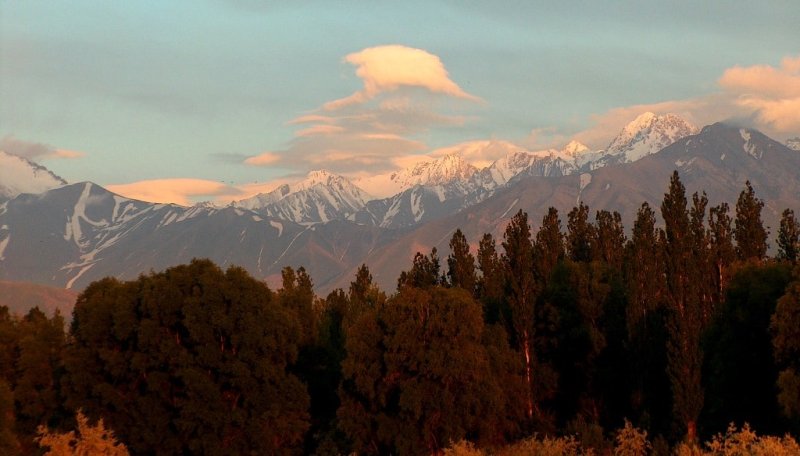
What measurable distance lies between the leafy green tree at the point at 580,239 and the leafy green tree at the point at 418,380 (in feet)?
230

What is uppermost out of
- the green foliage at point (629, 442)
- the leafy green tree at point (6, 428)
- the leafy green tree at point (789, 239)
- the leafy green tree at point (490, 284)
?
the leafy green tree at point (789, 239)

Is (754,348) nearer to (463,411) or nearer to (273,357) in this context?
(463,411)

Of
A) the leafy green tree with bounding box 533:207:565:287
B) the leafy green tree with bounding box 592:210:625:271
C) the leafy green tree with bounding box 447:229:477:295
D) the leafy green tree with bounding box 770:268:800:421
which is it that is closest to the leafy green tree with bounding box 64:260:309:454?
the leafy green tree with bounding box 533:207:565:287

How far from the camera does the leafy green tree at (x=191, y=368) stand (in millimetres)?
82688

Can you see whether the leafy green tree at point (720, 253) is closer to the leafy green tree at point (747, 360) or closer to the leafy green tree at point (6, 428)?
the leafy green tree at point (747, 360)

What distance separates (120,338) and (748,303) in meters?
62.3

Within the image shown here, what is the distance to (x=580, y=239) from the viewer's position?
155 metres

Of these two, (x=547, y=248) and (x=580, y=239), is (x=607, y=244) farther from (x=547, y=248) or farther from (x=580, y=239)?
(x=547, y=248)

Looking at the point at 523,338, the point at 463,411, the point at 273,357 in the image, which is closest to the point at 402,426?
the point at 463,411

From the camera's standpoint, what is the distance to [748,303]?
88.8 m

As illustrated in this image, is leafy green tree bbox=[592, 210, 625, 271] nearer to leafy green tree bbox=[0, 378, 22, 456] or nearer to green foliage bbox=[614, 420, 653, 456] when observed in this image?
green foliage bbox=[614, 420, 653, 456]

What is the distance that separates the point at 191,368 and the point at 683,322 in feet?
154

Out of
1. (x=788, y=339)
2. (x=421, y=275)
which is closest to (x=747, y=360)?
(x=788, y=339)

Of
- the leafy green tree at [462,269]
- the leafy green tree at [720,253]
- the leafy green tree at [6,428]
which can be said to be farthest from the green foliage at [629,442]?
the leafy green tree at [462,269]
